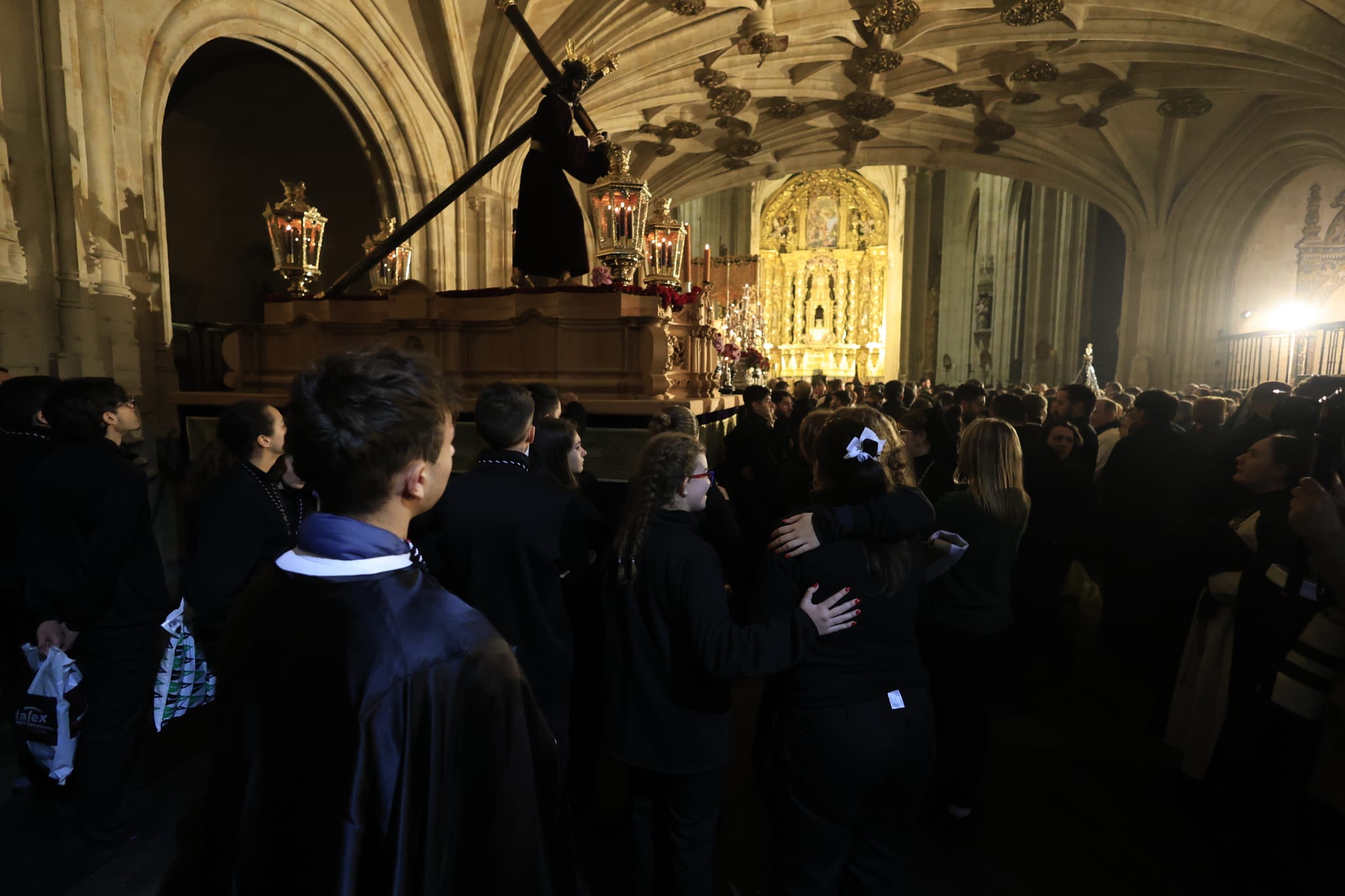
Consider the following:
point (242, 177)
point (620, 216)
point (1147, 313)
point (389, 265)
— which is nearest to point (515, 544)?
point (620, 216)

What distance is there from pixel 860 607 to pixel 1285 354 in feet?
44.3

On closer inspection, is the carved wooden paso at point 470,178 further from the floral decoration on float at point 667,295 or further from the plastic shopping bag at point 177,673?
the plastic shopping bag at point 177,673

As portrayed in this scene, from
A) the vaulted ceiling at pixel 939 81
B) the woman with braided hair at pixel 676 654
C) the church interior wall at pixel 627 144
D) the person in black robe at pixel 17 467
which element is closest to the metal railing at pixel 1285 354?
the church interior wall at pixel 627 144

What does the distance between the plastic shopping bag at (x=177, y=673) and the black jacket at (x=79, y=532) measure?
235mm

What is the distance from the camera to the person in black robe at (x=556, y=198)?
472 cm

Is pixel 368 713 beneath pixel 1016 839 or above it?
above

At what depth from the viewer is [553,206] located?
4793 millimetres

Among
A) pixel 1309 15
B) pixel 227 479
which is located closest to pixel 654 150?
pixel 1309 15

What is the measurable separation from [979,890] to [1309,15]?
12.4 metres

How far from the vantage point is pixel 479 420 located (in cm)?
225

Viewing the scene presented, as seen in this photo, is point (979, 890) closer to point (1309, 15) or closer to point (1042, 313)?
point (1309, 15)

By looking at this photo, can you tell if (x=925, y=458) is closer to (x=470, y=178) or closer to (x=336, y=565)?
(x=336, y=565)

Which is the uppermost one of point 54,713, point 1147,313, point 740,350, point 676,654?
point 1147,313

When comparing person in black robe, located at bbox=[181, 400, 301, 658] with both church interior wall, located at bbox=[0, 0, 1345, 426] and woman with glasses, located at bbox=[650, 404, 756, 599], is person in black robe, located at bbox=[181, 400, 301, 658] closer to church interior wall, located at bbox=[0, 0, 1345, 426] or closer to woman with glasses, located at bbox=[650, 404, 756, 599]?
woman with glasses, located at bbox=[650, 404, 756, 599]
